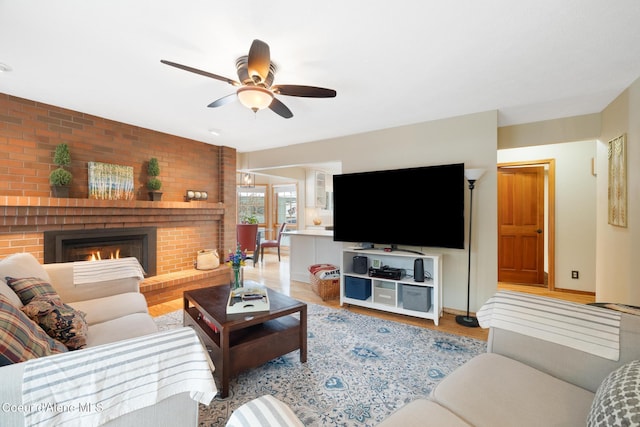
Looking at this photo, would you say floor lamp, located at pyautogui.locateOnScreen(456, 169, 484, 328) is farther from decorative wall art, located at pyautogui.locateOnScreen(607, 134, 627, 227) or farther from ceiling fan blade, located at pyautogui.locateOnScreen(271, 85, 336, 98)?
ceiling fan blade, located at pyautogui.locateOnScreen(271, 85, 336, 98)

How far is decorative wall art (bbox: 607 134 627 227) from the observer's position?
8.16 ft

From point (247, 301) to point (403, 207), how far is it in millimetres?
2081

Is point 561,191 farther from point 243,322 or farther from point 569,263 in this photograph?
point 243,322

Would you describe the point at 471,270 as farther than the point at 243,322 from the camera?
Yes

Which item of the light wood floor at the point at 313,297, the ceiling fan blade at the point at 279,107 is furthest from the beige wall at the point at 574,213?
the ceiling fan blade at the point at 279,107

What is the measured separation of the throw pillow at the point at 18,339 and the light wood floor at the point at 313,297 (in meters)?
2.30

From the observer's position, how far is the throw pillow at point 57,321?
55.9 inches

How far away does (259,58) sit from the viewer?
1.63m

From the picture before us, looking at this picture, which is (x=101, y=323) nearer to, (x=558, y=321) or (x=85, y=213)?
(x=85, y=213)

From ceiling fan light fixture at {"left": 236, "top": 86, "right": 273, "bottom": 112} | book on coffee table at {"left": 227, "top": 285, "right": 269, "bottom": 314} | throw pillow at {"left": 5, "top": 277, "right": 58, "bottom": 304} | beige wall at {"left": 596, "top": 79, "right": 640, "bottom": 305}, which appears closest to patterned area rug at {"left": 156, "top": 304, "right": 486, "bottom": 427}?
book on coffee table at {"left": 227, "top": 285, "right": 269, "bottom": 314}

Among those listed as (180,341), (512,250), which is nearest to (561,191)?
(512,250)

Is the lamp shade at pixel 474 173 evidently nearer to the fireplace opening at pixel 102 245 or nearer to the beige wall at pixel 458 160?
the beige wall at pixel 458 160

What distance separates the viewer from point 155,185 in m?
3.78

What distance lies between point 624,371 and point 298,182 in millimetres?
6507
